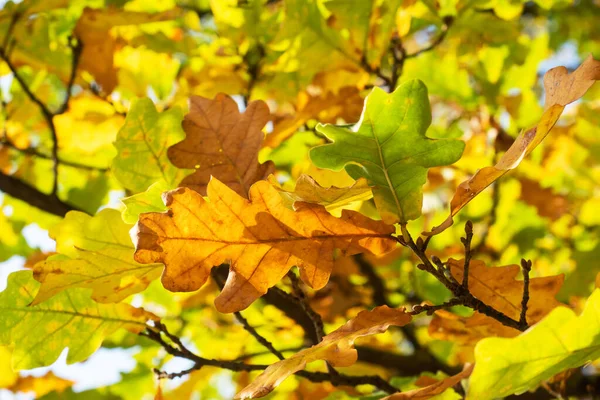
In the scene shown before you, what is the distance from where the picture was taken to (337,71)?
5.24 feet

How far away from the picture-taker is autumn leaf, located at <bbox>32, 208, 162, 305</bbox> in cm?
90

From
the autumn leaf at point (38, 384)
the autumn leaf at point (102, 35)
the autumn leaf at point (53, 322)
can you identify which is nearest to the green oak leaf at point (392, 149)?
the autumn leaf at point (53, 322)

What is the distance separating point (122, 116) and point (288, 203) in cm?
107

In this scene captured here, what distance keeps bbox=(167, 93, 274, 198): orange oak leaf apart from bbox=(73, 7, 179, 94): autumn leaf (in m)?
0.56

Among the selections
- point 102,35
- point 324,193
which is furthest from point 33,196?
point 324,193

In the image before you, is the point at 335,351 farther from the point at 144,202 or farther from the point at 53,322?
the point at 53,322

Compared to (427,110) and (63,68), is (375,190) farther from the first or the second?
(63,68)

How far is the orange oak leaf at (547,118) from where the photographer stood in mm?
699

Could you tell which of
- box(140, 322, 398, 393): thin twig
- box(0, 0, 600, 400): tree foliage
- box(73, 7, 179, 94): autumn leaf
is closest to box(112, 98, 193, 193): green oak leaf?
box(0, 0, 600, 400): tree foliage

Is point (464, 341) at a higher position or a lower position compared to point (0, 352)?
higher

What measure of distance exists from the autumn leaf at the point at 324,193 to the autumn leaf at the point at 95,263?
273mm

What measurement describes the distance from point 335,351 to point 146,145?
1.55 feet

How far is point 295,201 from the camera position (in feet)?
2.56

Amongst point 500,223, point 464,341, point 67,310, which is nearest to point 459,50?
point 500,223
